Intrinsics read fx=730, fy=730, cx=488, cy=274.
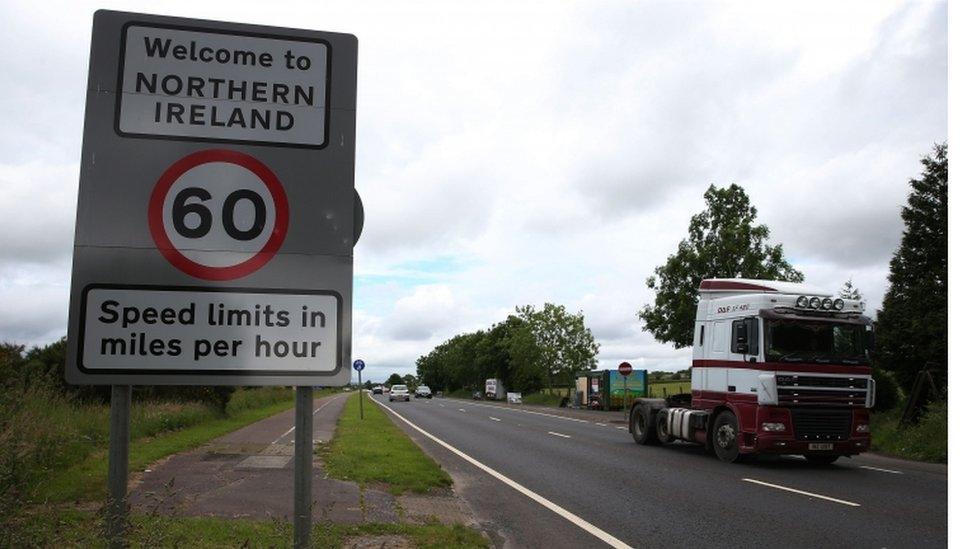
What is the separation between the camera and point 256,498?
31.1 feet

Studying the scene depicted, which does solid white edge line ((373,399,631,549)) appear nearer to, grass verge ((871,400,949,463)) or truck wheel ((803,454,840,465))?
truck wheel ((803,454,840,465))

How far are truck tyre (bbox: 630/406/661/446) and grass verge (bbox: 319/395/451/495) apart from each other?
630cm

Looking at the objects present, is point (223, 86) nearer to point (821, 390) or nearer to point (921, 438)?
point (821, 390)

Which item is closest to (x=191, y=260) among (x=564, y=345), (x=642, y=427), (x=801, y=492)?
(x=801, y=492)

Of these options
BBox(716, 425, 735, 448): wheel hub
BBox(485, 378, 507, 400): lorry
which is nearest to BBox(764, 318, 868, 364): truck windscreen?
BBox(716, 425, 735, 448): wheel hub

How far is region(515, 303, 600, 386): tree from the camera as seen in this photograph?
6744 cm

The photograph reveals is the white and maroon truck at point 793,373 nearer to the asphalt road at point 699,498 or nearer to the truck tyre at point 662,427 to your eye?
the asphalt road at point 699,498

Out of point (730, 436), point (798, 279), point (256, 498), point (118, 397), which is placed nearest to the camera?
point (118, 397)

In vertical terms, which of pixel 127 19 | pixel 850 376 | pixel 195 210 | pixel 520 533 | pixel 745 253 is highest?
pixel 745 253

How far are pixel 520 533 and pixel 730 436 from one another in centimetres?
867

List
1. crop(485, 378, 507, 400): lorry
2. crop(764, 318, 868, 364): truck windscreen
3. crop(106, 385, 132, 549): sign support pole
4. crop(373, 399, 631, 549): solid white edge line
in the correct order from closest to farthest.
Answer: crop(106, 385, 132, 549): sign support pole → crop(373, 399, 631, 549): solid white edge line → crop(764, 318, 868, 364): truck windscreen → crop(485, 378, 507, 400): lorry

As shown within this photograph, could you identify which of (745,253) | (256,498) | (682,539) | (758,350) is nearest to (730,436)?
(758,350)

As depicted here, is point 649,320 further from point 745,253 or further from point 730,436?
point 730,436

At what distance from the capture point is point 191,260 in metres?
2.98
